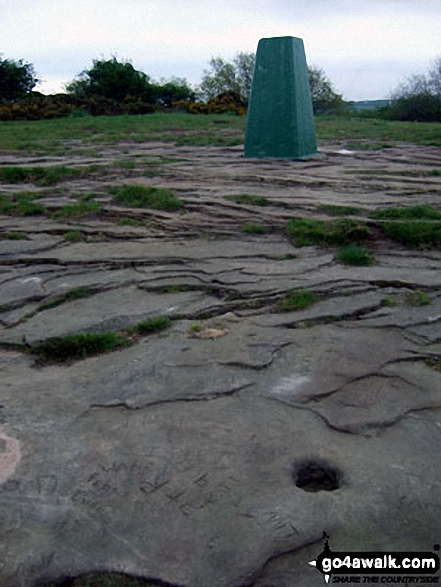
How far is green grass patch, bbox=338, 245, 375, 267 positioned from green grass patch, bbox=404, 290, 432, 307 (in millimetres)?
656

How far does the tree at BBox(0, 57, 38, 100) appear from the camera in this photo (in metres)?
25.8

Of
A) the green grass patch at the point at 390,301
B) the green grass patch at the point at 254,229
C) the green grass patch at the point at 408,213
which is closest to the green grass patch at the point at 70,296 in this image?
the green grass patch at the point at 254,229

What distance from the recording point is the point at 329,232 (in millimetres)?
4922

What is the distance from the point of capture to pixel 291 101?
351 inches

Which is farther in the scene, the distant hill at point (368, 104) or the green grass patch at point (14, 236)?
the distant hill at point (368, 104)

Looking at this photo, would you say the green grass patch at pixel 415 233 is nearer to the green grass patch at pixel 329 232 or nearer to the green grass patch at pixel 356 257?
the green grass patch at pixel 329 232

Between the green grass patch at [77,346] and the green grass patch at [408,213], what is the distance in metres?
2.75

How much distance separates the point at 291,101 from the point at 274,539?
7767mm

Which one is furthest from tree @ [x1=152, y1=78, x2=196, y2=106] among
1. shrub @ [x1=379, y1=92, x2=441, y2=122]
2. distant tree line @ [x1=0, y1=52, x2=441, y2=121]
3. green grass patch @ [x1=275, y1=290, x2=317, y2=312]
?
green grass patch @ [x1=275, y1=290, x2=317, y2=312]

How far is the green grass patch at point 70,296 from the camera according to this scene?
3871 mm

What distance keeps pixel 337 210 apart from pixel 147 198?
1760 millimetres

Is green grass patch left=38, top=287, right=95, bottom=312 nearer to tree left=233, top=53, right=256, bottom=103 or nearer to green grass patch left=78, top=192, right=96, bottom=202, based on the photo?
green grass patch left=78, top=192, right=96, bottom=202

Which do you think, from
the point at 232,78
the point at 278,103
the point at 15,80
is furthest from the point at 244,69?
the point at 278,103

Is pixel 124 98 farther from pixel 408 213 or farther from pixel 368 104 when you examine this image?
pixel 408 213
